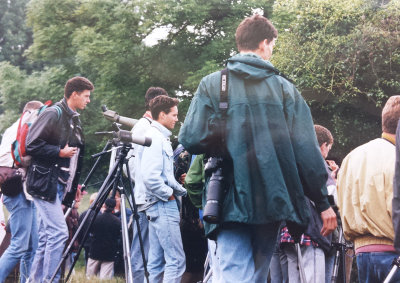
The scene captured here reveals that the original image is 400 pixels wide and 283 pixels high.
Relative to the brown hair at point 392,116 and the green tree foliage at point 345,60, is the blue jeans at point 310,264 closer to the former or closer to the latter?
the brown hair at point 392,116

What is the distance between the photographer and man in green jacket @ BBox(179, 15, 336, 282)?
2.61 m

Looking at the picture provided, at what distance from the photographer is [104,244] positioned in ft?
26.6

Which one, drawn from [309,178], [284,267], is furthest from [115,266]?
[309,178]

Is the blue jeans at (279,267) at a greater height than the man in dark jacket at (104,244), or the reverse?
the blue jeans at (279,267)

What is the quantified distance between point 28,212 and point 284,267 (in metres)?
2.65

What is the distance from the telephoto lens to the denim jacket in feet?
6.88

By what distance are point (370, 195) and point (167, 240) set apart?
7.01 feet

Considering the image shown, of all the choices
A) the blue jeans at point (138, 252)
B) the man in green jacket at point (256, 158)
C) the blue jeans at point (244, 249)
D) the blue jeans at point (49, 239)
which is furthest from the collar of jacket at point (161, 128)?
the blue jeans at point (244, 249)

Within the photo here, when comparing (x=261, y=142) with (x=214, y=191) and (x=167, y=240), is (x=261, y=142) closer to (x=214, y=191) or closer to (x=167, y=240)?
(x=214, y=191)

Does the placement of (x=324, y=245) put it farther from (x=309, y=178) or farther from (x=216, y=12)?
(x=216, y=12)

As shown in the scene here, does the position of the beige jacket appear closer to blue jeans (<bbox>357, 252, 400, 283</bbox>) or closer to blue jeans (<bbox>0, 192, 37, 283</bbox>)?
blue jeans (<bbox>357, 252, 400, 283</bbox>)

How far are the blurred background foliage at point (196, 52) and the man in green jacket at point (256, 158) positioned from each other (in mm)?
5178

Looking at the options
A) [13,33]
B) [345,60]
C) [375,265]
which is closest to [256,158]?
[375,265]

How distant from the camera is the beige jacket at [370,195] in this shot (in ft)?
10.3
